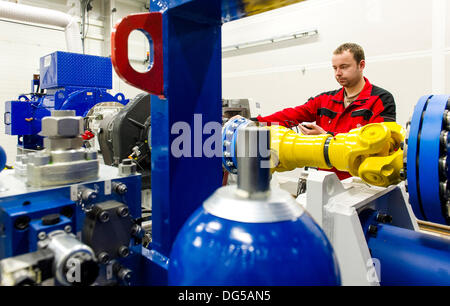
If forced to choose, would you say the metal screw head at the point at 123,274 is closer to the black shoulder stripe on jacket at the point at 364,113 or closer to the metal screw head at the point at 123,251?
the metal screw head at the point at 123,251

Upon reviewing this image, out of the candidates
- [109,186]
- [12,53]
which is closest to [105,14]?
[12,53]

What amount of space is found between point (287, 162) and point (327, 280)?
717 mm

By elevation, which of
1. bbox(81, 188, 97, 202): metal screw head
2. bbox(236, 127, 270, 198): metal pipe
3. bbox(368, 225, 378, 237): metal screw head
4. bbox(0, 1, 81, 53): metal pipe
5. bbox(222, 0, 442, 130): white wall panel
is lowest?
bbox(368, 225, 378, 237): metal screw head

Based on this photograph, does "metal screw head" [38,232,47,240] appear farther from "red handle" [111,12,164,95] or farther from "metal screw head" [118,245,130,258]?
Answer: "red handle" [111,12,164,95]

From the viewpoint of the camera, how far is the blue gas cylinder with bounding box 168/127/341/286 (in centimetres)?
43

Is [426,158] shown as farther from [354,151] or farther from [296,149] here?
[296,149]

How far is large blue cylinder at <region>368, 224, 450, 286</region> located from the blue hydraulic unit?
267 centimetres

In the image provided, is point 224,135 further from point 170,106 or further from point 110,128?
point 110,128

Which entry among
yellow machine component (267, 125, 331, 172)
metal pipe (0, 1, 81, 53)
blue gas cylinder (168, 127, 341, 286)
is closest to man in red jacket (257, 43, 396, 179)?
yellow machine component (267, 125, 331, 172)

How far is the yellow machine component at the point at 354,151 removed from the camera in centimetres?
92

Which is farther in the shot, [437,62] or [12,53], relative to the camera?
[12,53]

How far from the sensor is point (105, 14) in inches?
259
